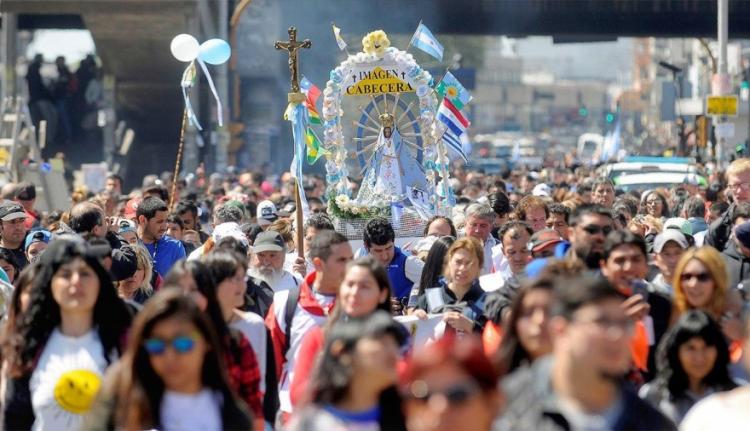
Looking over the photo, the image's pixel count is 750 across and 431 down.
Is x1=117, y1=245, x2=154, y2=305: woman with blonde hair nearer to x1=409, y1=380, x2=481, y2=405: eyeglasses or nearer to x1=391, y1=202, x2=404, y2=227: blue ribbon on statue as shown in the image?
x1=391, y1=202, x2=404, y2=227: blue ribbon on statue

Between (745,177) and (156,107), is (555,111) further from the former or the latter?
(745,177)

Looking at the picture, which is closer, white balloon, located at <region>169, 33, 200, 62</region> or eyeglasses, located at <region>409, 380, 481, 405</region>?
eyeglasses, located at <region>409, 380, 481, 405</region>

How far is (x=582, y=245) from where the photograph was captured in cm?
823

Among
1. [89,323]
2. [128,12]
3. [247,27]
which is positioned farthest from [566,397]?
[247,27]

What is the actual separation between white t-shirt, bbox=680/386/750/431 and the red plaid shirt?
2070mm

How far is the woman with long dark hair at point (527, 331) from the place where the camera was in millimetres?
6117

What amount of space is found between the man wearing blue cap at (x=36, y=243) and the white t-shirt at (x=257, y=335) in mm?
3999

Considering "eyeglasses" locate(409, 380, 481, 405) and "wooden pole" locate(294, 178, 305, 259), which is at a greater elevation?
"wooden pole" locate(294, 178, 305, 259)

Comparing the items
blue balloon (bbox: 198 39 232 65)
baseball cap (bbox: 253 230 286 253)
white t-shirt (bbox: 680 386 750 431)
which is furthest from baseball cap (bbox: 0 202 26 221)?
white t-shirt (bbox: 680 386 750 431)

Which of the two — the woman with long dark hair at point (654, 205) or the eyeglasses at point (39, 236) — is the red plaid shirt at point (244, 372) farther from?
the woman with long dark hair at point (654, 205)

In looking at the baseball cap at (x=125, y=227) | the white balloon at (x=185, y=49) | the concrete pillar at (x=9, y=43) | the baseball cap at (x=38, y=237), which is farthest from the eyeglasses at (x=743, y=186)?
the concrete pillar at (x=9, y=43)

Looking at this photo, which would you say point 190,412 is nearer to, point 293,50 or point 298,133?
point 293,50

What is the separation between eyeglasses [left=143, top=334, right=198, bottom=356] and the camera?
5914mm

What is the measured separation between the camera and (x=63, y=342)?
23.1ft
